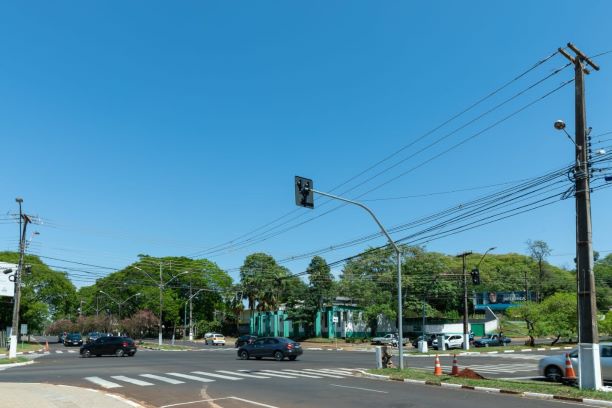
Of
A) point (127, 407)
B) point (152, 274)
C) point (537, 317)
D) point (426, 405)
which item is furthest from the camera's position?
point (152, 274)

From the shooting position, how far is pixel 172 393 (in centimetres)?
1598

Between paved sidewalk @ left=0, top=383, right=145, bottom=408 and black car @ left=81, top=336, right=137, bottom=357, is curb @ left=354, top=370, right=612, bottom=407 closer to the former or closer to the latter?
paved sidewalk @ left=0, top=383, right=145, bottom=408

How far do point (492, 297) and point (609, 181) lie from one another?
317 ft

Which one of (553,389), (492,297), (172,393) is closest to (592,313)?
(553,389)

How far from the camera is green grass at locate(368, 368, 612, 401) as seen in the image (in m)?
15.2

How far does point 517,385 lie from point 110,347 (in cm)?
3067

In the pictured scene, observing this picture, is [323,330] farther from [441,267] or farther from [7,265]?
[7,265]

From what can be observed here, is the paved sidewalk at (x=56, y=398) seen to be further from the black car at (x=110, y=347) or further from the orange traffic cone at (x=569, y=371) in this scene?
the black car at (x=110, y=347)

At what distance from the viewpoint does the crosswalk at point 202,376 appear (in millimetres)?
19375

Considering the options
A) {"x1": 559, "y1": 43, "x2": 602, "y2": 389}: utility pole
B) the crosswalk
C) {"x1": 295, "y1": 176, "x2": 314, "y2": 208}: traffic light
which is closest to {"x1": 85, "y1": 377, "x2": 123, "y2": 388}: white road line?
the crosswalk

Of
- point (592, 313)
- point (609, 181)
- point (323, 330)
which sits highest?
point (609, 181)

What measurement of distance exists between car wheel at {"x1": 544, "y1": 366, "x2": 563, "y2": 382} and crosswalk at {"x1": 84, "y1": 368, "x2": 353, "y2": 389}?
7.77 metres

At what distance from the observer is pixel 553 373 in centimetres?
2058

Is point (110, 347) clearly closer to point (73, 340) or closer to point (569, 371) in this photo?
point (73, 340)
